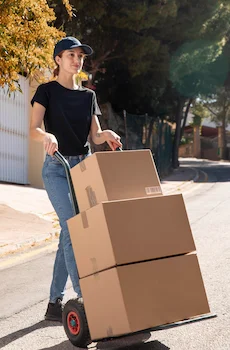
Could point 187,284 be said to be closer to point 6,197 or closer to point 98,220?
point 98,220

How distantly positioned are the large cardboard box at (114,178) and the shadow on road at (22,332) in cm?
115

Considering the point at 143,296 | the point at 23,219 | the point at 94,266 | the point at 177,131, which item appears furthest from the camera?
the point at 177,131

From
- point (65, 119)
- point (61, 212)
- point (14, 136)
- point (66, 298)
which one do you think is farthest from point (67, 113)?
point (14, 136)

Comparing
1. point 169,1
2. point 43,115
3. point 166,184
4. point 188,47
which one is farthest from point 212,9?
point 43,115

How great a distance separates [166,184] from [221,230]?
1113 cm

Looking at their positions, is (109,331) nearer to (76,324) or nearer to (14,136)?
(76,324)

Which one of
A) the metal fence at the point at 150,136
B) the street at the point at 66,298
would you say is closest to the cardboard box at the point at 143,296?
the street at the point at 66,298

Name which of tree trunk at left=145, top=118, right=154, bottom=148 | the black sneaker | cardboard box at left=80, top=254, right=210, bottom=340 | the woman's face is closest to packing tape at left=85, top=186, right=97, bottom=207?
cardboard box at left=80, top=254, right=210, bottom=340

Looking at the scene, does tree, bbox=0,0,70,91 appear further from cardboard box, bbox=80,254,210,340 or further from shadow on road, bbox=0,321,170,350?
cardboard box, bbox=80,254,210,340

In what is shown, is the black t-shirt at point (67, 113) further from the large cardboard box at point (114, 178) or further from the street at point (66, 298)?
the street at point (66, 298)

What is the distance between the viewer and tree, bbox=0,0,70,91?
8.05m

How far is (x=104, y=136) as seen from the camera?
14.2 ft

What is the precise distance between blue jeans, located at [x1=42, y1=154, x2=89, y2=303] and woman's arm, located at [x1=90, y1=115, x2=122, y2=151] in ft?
0.59

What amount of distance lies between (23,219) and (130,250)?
23.7 feet
